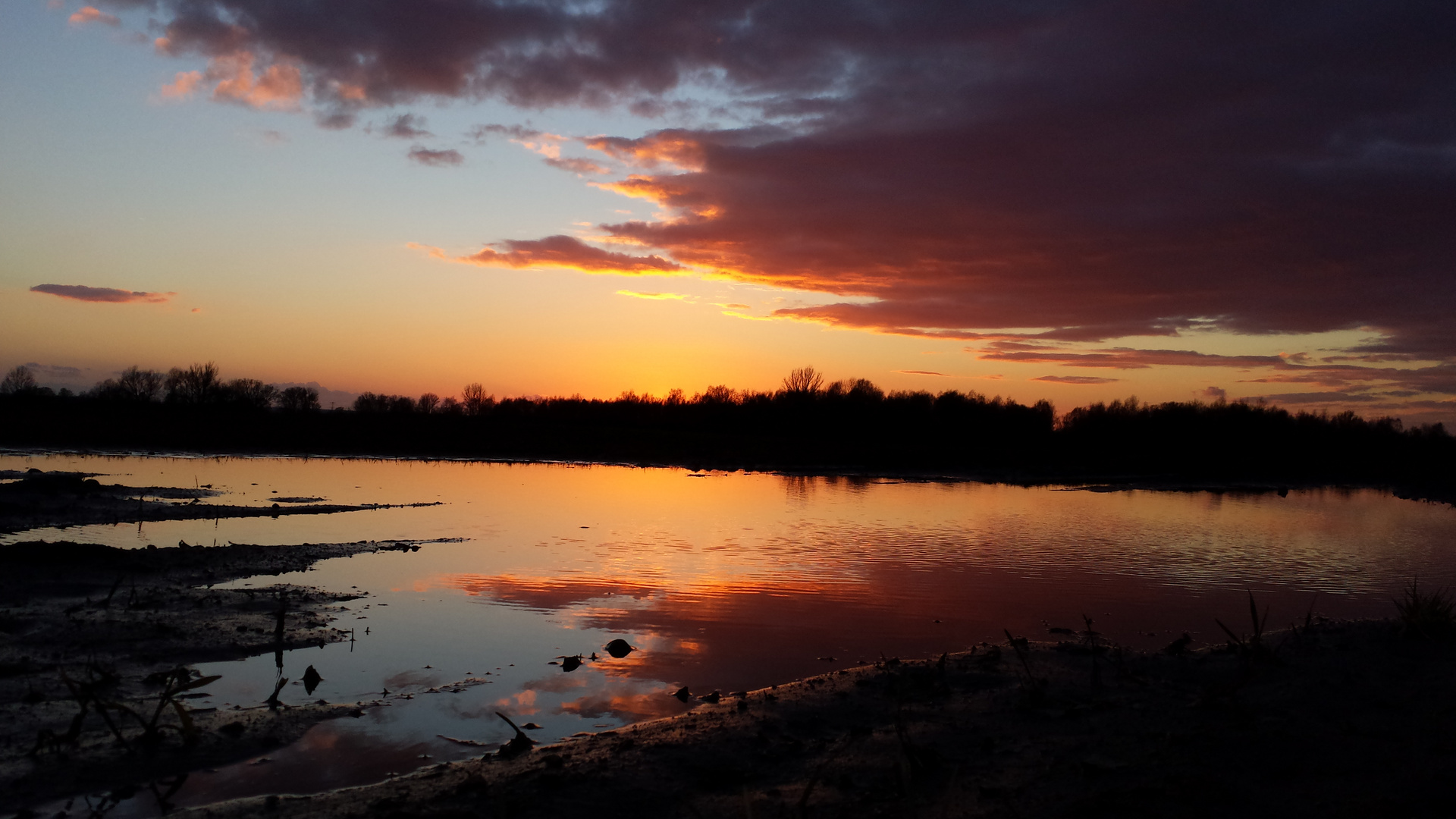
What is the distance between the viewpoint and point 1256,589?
47.4ft

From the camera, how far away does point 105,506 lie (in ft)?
64.6

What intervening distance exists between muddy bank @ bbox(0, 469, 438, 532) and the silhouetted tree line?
71.7 feet

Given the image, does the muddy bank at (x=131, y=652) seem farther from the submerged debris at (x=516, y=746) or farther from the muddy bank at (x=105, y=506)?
the muddy bank at (x=105, y=506)

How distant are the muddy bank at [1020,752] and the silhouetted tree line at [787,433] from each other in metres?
40.1

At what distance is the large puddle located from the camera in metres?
7.86

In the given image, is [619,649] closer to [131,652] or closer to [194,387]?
[131,652]

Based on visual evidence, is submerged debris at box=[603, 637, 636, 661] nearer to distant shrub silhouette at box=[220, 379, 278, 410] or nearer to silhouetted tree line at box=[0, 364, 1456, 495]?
silhouetted tree line at box=[0, 364, 1456, 495]

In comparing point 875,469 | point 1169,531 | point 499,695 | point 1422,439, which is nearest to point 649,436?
point 875,469

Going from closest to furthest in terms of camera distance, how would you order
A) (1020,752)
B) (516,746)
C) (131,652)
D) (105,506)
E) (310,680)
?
(1020,752), (516,746), (310,680), (131,652), (105,506)

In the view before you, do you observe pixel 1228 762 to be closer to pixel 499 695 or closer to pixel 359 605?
pixel 499 695

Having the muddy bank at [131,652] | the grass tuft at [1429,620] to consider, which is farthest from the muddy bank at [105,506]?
the grass tuft at [1429,620]

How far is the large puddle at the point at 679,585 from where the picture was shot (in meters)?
7.86

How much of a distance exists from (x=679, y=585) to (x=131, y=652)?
23.9 feet

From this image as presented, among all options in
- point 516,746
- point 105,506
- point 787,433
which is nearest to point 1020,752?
point 516,746
